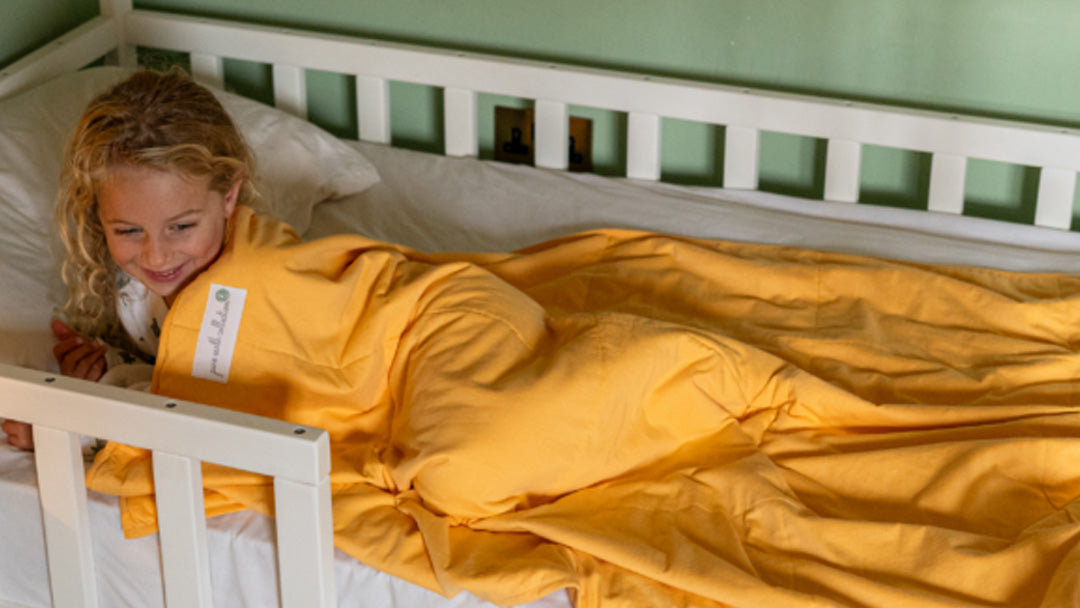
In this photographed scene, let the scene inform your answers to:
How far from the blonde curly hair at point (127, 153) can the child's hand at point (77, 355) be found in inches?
0.9

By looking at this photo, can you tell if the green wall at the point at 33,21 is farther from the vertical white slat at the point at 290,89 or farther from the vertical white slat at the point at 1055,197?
the vertical white slat at the point at 1055,197

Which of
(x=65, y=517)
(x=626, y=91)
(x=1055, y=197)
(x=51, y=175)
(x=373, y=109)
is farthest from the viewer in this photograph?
(x=373, y=109)

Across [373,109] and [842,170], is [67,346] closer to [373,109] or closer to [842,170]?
[373,109]

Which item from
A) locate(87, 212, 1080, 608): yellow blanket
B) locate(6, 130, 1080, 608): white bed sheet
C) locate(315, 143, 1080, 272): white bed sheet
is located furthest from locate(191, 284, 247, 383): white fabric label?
locate(315, 143, 1080, 272): white bed sheet

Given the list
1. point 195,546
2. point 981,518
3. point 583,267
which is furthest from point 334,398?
point 981,518

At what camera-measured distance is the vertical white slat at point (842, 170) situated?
1.66 m

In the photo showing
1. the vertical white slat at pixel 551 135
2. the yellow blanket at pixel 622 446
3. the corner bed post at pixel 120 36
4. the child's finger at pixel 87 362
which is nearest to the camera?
the yellow blanket at pixel 622 446

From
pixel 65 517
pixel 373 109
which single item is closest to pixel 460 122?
pixel 373 109

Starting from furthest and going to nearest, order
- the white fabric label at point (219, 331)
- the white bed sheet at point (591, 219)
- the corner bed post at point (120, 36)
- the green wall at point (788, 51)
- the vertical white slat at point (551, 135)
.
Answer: the corner bed post at point (120, 36) → the vertical white slat at point (551, 135) → the green wall at point (788, 51) → the white bed sheet at point (591, 219) → the white fabric label at point (219, 331)

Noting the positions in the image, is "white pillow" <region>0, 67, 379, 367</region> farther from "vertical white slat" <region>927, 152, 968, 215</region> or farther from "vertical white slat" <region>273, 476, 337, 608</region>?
"vertical white slat" <region>927, 152, 968, 215</region>

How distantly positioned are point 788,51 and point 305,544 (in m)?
1.08

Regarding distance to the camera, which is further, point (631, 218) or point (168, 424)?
point (631, 218)

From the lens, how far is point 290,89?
1.86 meters

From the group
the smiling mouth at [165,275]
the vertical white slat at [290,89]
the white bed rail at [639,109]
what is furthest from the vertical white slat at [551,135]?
the smiling mouth at [165,275]
